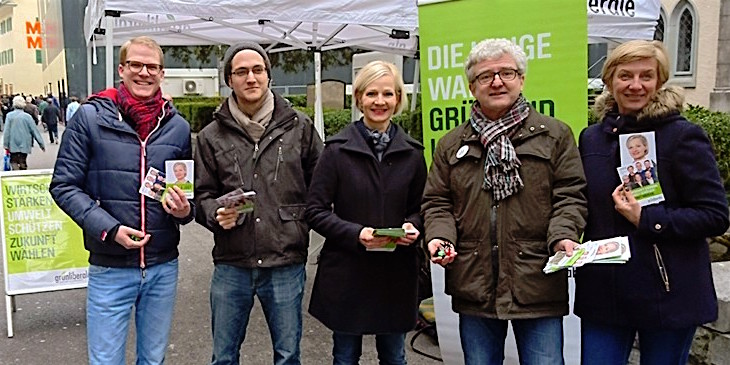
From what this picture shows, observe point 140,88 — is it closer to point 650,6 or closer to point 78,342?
point 78,342

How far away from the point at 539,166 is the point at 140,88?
5.48 ft

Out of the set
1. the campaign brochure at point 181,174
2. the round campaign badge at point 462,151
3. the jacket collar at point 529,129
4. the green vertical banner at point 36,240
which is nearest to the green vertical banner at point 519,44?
the jacket collar at point 529,129

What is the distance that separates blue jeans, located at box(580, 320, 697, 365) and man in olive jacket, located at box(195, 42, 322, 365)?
Answer: 50.0 inches

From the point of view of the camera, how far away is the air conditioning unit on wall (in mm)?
29547

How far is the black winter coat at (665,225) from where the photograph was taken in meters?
2.23

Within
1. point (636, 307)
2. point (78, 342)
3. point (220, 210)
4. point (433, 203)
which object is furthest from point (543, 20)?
point (78, 342)

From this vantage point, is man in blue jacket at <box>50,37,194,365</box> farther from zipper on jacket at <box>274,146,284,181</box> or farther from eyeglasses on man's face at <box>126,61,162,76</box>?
zipper on jacket at <box>274,146,284,181</box>

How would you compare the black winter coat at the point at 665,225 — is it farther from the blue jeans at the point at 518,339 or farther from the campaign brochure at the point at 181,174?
the campaign brochure at the point at 181,174

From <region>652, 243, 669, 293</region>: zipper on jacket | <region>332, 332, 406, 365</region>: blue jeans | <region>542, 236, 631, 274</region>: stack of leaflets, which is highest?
<region>542, 236, 631, 274</region>: stack of leaflets

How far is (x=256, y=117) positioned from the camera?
2.85m

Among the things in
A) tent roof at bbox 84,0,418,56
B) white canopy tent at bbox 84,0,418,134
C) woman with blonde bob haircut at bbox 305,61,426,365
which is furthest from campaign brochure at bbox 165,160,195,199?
tent roof at bbox 84,0,418,56

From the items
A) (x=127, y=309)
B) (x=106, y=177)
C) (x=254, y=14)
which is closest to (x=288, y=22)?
(x=254, y=14)

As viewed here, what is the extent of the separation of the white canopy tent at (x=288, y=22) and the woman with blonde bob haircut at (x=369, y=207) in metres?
1.12

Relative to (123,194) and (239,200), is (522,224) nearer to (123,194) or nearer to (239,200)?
(239,200)
